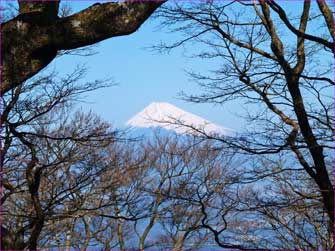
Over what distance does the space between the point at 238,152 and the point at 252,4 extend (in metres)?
1.83

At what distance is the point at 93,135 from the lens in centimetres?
710

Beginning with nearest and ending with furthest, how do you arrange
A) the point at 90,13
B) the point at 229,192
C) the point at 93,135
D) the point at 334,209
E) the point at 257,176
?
the point at 90,13
the point at 334,209
the point at 257,176
the point at 229,192
the point at 93,135

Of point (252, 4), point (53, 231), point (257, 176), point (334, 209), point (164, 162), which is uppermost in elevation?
point (164, 162)

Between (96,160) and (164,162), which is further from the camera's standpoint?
(164,162)

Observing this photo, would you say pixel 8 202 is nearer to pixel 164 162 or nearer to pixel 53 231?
pixel 53 231

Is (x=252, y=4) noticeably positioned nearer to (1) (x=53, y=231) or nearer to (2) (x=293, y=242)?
(2) (x=293, y=242)

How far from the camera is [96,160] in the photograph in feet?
29.1

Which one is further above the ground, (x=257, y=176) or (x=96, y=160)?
(x=96, y=160)

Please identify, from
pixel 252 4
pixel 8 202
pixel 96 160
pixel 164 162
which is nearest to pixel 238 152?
pixel 252 4

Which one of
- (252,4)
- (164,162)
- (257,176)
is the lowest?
(257,176)

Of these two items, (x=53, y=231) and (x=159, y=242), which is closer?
(x=53, y=231)

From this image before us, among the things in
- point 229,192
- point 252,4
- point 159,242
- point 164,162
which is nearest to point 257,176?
point 229,192

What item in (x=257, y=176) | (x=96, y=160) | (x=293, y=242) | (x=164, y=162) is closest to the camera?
(x=257, y=176)

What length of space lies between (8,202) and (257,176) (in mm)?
7609
